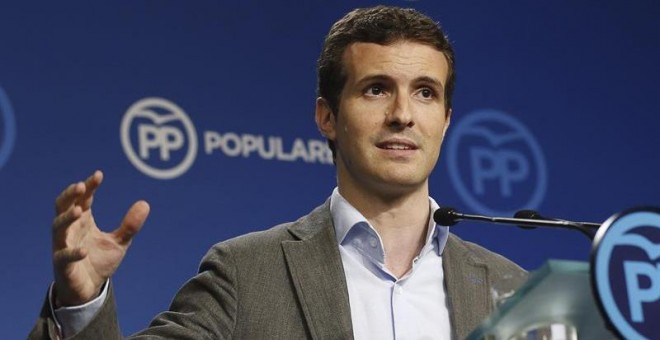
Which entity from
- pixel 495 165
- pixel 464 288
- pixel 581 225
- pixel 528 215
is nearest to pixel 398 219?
pixel 464 288

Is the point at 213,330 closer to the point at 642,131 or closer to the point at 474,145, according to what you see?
the point at 474,145

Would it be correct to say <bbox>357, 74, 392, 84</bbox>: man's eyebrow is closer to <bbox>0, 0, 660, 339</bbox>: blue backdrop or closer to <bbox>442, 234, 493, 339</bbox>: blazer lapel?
<bbox>442, 234, 493, 339</bbox>: blazer lapel

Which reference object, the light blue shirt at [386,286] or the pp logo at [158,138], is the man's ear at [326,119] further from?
the pp logo at [158,138]

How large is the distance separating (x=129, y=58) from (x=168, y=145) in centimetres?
A: 29

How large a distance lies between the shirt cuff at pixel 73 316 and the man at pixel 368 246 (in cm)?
31

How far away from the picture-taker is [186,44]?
11.8 feet

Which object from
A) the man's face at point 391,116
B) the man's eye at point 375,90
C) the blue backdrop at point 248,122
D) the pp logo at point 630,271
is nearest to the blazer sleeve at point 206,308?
the man's face at point 391,116

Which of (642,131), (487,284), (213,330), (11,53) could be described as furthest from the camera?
(642,131)

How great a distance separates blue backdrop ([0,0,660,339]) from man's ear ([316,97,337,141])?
2.54 feet

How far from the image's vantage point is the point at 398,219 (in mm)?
2639

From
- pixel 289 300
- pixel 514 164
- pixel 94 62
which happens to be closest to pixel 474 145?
pixel 514 164

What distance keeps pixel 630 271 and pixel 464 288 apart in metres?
1.04

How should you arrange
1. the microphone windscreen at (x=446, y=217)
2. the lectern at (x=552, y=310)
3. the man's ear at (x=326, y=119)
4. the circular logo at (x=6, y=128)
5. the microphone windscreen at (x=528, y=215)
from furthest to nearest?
the circular logo at (x=6, y=128)
the man's ear at (x=326, y=119)
the microphone windscreen at (x=446, y=217)
the microphone windscreen at (x=528, y=215)
the lectern at (x=552, y=310)

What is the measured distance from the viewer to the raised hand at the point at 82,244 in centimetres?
184
